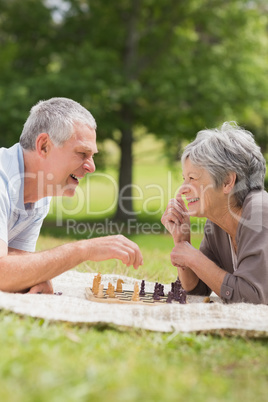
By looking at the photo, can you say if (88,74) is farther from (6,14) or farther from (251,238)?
(251,238)

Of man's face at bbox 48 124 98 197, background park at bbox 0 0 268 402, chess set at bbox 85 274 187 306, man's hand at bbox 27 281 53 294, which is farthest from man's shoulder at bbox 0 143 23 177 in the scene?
background park at bbox 0 0 268 402

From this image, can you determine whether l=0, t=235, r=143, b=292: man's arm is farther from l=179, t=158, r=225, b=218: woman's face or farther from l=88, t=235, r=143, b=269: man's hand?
l=179, t=158, r=225, b=218: woman's face

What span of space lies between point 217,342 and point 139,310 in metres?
0.61

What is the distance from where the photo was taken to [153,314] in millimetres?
3742

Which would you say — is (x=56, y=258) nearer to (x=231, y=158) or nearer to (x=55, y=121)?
(x=55, y=121)

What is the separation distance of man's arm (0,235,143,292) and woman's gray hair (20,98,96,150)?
1.03m

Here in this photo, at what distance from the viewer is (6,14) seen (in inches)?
704

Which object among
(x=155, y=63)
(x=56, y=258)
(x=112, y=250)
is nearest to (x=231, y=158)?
(x=112, y=250)

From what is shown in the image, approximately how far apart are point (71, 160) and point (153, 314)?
1.56 metres

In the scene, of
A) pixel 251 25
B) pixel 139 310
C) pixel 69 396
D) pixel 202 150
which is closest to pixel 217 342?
pixel 139 310

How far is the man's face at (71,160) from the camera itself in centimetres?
455

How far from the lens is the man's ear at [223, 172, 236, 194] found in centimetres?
454

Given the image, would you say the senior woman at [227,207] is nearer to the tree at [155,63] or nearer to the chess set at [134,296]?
the chess set at [134,296]
